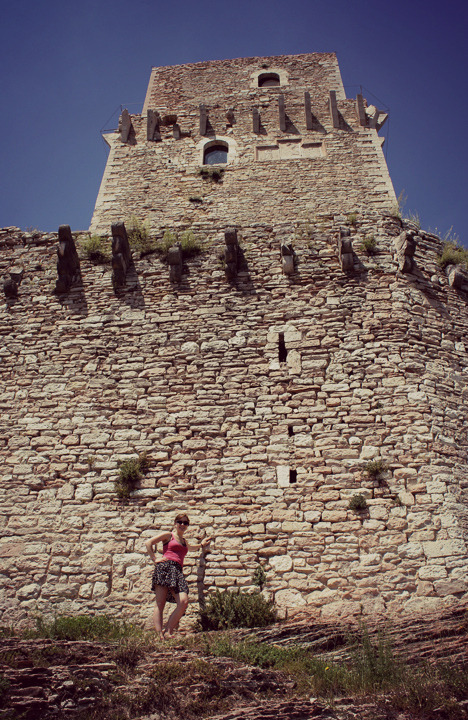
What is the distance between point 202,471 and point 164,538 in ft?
3.93

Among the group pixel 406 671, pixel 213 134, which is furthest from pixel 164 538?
pixel 213 134

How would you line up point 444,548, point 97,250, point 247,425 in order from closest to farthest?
point 444,548 → point 247,425 → point 97,250

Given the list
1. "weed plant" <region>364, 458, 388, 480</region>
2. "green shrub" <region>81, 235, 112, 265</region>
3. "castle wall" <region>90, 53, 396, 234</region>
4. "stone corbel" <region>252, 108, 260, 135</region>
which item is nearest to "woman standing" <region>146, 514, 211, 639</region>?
"weed plant" <region>364, 458, 388, 480</region>

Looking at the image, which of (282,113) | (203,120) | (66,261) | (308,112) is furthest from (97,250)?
(308,112)

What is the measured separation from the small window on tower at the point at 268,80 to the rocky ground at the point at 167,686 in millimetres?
15107

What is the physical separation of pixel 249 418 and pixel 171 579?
7.84 feet

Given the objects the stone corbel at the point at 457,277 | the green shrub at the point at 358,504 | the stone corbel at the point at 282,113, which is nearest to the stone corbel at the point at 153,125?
the stone corbel at the point at 282,113

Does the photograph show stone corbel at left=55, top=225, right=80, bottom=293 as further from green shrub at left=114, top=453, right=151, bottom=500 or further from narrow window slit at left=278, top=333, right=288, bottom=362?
narrow window slit at left=278, top=333, right=288, bottom=362

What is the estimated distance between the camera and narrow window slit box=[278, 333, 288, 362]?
754cm

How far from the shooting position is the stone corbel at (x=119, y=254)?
335 inches

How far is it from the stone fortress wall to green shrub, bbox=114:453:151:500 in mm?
106

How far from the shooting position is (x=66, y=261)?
862 cm

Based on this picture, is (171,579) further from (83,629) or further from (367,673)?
(367,673)

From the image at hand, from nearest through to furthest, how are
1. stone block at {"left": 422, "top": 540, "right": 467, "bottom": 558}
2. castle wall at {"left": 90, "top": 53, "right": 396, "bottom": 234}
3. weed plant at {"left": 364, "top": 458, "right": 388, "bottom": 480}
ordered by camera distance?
stone block at {"left": 422, "top": 540, "right": 467, "bottom": 558}
weed plant at {"left": 364, "top": 458, "right": 388, "bottom": 480}
castle wall at {"left": 90, "top": 53, "right": 396, "bottom": 234}
